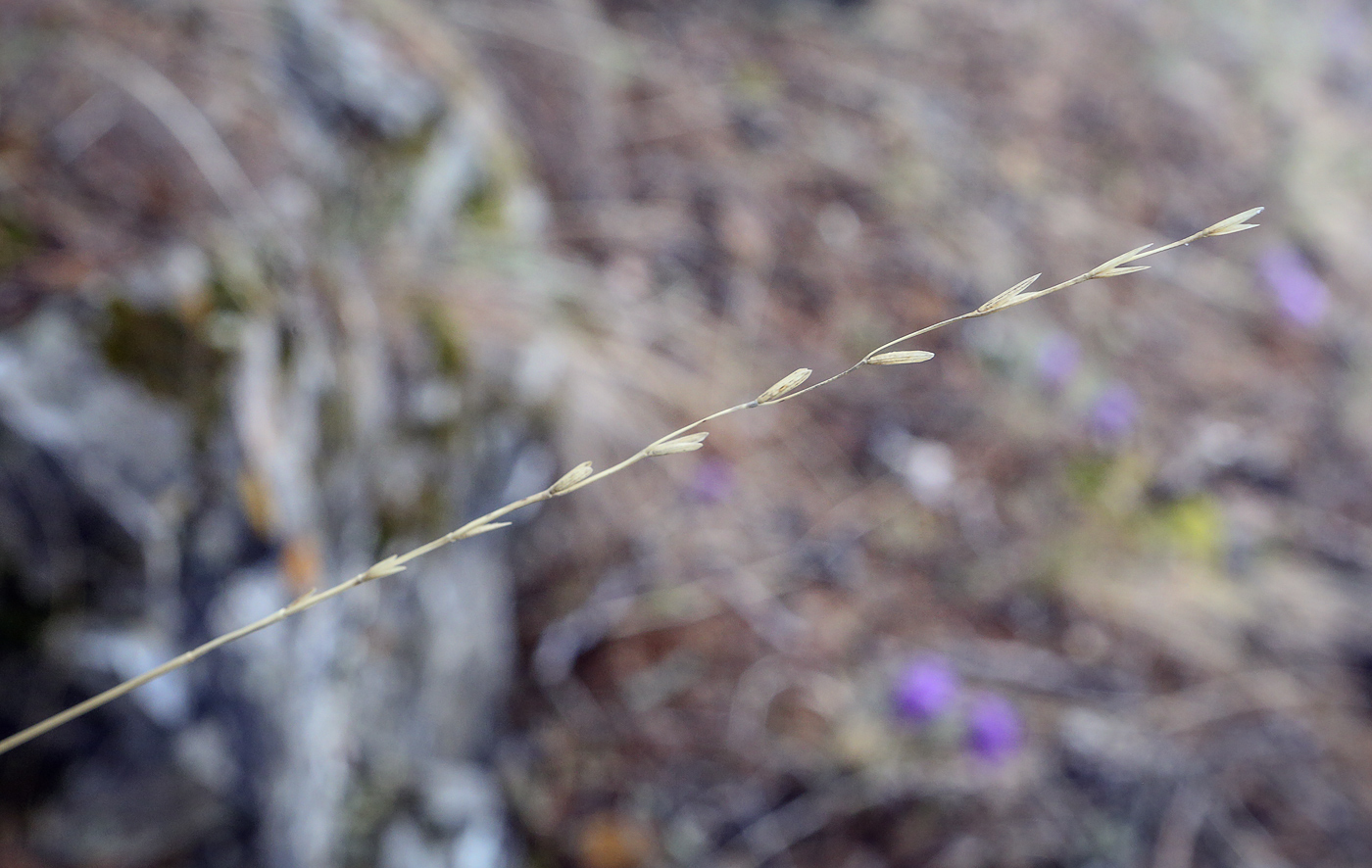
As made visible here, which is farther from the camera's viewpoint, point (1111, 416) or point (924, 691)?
point (1111, 416)

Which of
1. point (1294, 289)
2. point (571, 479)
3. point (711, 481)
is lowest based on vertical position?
point (1294, 289)

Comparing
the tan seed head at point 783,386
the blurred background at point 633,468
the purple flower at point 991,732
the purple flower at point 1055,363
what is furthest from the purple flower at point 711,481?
the tan seed head at point 783,386

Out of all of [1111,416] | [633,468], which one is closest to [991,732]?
[633,468]

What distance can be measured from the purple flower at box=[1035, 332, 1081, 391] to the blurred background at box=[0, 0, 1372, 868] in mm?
38

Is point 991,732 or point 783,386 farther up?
point 783,386

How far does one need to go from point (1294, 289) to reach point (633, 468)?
2.96m

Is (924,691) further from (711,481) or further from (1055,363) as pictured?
(1055,363)

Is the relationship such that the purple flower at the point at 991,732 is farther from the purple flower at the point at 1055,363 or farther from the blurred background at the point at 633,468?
the purple flower at the point at 1055,363

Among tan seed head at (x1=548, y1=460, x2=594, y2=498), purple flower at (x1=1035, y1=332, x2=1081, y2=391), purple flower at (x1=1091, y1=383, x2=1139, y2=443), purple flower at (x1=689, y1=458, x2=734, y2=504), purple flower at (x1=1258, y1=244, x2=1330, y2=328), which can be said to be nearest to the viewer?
tan seed head at (x1=548, y1=460, x2=594, y2=498)

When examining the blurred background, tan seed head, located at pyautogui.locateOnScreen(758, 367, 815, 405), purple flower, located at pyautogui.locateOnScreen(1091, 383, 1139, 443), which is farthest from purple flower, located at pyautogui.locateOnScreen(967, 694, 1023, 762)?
tan seed head, located at pyautogui.locateOnScreen(758, 367, 815, 405)

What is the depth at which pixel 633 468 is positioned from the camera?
2.18m

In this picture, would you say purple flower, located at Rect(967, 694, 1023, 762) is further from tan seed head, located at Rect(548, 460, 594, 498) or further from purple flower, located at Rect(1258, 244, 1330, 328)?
purple flower, located at Rect(1258, 244, 1330, 328)

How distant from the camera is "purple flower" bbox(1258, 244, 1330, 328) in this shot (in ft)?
11.7

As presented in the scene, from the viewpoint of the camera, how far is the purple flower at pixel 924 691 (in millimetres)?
1891
